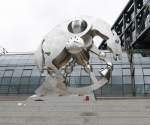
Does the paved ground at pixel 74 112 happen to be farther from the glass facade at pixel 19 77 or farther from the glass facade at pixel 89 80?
the glass facade at pixel 19 77

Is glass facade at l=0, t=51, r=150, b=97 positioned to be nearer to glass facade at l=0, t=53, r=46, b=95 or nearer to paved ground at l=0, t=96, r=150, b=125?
glass facade at l=0, t=53, r=46, b=95

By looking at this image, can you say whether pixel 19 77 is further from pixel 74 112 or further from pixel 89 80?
pixel 74 112

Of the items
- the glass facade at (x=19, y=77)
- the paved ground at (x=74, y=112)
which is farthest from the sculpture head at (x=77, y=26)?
the glass facade at (x=19, y=77)

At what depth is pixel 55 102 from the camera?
27172 millimetres

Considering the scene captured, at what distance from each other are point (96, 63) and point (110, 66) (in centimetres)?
2213

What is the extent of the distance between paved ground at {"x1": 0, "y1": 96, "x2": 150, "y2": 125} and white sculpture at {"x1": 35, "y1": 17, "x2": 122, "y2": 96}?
1.42 metres

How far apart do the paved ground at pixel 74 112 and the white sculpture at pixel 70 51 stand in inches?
55.8

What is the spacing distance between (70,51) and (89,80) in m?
19.4

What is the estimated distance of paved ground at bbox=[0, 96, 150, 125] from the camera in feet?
76.9

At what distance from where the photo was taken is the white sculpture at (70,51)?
28453mm

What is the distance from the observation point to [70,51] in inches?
1117

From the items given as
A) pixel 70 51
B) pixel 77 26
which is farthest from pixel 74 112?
pixel 77 26

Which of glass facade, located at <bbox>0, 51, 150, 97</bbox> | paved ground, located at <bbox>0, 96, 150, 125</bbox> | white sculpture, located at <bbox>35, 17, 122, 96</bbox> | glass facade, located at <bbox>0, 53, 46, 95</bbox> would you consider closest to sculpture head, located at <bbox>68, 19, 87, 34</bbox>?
white sculpture, located at <bbox>35, 17, 122, 96</bbox>

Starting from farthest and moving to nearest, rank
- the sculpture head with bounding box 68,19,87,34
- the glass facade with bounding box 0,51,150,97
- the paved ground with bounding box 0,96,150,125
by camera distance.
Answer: the glass facade with bounding box 0,51,150,97, the sculpture head with bounding box 68,19,87,34, the paved ground with bounding box 0,96,150,125
